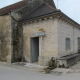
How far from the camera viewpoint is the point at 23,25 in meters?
13.7

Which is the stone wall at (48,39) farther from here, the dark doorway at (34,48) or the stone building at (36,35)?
the dark doorway at (34,48)

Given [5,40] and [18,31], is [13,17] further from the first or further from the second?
[5,40]

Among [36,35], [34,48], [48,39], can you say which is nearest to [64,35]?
[48,39]

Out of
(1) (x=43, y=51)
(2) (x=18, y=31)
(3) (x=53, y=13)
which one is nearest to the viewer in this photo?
(3) (x=53, y=13)

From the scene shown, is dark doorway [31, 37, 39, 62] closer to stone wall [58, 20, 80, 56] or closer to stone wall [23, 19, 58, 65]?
stone wall [23, 19, 58, 65]

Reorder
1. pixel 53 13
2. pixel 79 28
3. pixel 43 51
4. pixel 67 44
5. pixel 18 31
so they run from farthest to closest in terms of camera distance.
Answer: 1. pixel 79 28
2. pixel 18 31
3. pixel 67 44
4. pixel 43 51
5. pixel 53 13

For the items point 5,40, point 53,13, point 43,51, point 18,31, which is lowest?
Answer: point 43,51

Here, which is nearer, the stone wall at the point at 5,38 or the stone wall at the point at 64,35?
the stone wall at the point at 64,35

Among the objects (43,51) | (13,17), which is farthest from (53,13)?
(13,17)

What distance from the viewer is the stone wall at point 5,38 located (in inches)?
525

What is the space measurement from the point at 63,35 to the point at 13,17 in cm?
512

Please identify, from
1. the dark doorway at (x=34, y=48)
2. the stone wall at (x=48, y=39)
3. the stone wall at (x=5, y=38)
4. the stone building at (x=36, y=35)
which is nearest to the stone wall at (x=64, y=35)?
the stone building at (x=36, y=35)

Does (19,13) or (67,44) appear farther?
(19,13)

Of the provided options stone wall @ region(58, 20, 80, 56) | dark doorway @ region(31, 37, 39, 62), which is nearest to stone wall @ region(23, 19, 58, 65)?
stone wall @ region(58, 20, 80, 56)
